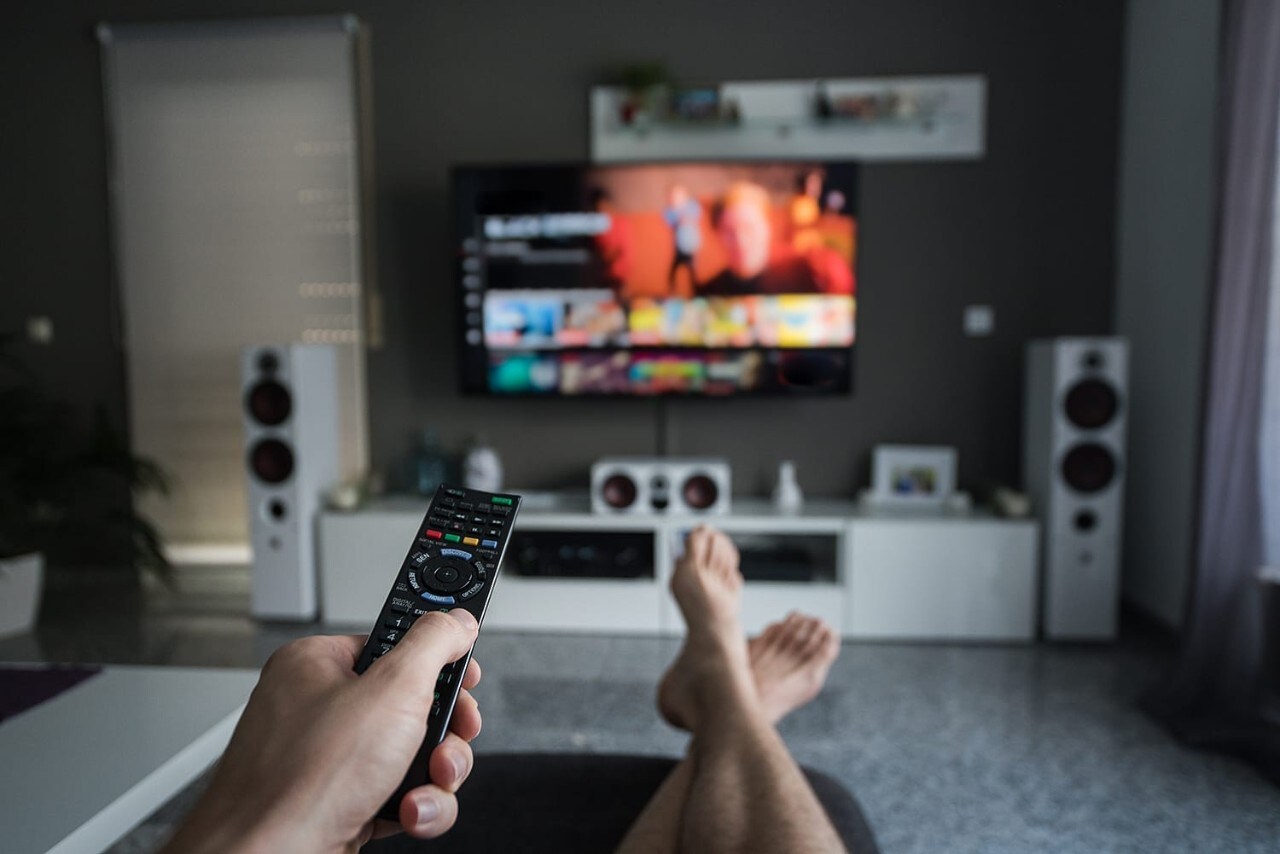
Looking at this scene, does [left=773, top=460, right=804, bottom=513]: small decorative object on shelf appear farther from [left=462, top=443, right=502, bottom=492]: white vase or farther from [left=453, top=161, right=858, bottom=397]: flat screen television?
[left=462, top=443, right=502, bottom=492]: white vase

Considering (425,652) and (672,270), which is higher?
(672,270)

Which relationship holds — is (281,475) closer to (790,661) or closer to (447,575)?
(790,661)

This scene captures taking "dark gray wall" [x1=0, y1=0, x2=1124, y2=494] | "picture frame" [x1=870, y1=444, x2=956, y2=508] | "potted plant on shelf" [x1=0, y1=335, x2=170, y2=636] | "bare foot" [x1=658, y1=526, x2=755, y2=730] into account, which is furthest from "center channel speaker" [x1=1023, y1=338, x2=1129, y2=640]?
"potted plant on shelf" [x1=0, y1=335, x2=170, y2=636]

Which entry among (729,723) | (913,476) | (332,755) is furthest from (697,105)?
(332,755)

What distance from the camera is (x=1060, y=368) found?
261 cm

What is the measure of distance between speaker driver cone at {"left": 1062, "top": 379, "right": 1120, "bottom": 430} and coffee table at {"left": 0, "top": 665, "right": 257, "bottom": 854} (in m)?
2.44

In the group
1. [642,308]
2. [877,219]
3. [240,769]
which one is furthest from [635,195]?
[240,769]

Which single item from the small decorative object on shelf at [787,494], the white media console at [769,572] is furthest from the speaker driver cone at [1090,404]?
the small decorative object on shelf at [787,494]

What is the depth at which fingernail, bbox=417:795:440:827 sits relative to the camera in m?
0.40

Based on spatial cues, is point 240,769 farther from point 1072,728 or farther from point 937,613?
point 937,613

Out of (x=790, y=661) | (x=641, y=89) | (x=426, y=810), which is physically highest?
(x=641, y=89)

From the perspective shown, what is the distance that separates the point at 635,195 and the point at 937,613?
1.72m

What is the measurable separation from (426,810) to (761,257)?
2.59 m

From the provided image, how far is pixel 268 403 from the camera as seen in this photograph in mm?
2809
